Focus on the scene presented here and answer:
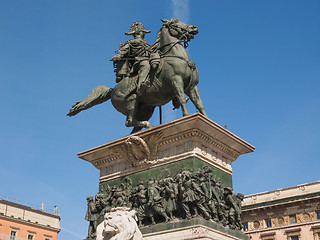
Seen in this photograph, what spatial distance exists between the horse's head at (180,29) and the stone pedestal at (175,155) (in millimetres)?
3128

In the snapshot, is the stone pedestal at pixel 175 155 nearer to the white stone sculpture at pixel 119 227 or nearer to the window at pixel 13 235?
the white stone sculpture at pixel 119 227

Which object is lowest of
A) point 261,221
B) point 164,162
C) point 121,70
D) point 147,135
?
point 164,162

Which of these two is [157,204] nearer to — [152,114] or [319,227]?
[152,114]

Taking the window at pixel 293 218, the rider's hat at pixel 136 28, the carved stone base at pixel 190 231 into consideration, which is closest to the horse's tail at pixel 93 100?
the rider's hat at pixel 136 28

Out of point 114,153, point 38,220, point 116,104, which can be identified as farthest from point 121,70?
point 38,220

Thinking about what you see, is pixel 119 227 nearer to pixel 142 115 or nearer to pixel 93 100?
pixel 142 115

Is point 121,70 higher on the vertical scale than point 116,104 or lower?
higher

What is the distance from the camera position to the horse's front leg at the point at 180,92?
1258 cm

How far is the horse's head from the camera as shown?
44.5 ft

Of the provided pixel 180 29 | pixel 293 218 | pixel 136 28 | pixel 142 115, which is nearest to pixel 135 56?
pixel 136 28

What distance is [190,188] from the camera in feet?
36.1

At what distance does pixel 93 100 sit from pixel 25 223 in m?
44.6

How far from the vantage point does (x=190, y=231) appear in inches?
418

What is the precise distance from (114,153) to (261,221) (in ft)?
132
